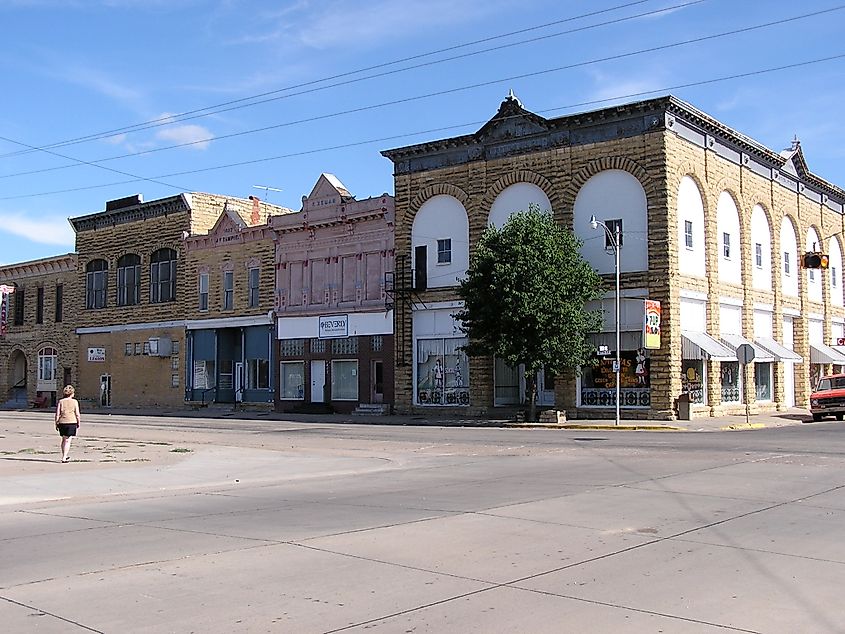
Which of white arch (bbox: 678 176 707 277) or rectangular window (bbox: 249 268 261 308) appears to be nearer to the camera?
white arch (bbox: 678 176 707 277)

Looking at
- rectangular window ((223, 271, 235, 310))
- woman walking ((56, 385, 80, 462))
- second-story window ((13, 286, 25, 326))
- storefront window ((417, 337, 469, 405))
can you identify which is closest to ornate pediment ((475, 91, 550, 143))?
storefront window ((417, 337, 469, 405))

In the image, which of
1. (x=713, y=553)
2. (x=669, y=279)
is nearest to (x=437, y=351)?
(x=669, y=279)

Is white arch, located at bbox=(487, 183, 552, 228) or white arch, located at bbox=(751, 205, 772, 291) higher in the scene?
white arch, located at bbox=(487, 183, 552, 228)

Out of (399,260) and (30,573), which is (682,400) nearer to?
(399,260)

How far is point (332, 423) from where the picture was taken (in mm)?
40000

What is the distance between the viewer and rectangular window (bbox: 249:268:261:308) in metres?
51.8

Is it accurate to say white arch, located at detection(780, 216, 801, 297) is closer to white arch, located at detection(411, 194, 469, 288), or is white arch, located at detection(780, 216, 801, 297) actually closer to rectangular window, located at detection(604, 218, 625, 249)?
rectangular window, located at detection(604, 218, 625, 249)

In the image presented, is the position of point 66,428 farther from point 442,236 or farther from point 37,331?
point 37,331

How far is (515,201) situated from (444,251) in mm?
4396

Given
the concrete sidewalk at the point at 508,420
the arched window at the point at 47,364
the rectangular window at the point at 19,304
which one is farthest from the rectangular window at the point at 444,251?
the rectangular window at the point at 19,304

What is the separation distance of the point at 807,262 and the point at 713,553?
31.5 metres

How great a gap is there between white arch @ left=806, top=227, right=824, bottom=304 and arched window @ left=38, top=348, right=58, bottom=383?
47.6 meters

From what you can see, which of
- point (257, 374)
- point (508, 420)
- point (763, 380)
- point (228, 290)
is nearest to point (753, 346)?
point (763, 380)

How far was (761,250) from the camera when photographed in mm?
44812
